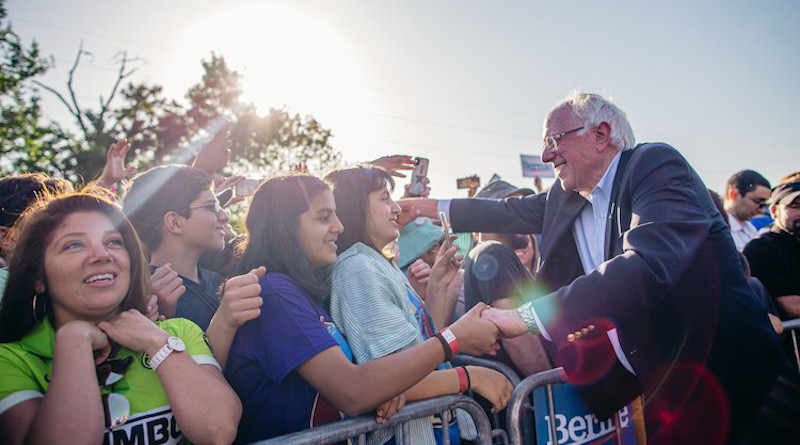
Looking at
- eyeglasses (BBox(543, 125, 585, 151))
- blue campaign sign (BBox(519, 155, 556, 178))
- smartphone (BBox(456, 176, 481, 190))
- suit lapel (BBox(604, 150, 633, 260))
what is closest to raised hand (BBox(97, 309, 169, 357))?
suit lapel (BBox(604, 150, 633, 260))

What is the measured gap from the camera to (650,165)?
8.68 feet

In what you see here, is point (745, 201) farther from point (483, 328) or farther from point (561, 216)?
point (483, 328)

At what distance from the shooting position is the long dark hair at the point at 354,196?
271cm

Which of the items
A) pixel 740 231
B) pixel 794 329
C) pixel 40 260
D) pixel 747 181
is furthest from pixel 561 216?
pixel 747 181

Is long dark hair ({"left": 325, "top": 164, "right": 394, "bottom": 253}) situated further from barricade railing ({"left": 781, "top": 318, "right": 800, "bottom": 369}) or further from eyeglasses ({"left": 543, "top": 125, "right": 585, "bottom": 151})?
barricade railing ({"left": 781, "top": 318, "right": 800, "bottom": 369})

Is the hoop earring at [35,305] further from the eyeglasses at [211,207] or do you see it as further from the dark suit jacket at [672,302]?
the dark suit jacket at [672,302]

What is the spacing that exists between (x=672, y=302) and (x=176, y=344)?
2334 millimetres

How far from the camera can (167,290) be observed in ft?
8.37

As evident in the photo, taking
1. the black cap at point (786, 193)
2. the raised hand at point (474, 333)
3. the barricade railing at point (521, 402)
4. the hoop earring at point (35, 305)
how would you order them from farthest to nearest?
the black cap at point (786, 193) < the barricade railing at point (521, 402) < the raised hand at point (474, 333) < the hoop earring at point (35, 305)

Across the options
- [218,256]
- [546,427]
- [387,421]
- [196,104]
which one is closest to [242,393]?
[387,421]

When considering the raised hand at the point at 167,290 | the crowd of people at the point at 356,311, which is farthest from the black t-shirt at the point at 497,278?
the raised hand at the point at 167,290

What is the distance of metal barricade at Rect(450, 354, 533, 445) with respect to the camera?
270 centimetres

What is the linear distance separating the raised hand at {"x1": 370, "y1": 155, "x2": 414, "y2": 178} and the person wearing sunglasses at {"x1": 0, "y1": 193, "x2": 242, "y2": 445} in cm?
170

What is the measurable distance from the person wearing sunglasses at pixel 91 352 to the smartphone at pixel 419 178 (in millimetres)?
3308
